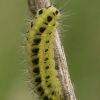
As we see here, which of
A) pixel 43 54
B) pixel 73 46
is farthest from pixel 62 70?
pixel 73 46

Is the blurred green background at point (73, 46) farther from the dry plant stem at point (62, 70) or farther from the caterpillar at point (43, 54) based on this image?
the dry plant stem at point (62, 70)

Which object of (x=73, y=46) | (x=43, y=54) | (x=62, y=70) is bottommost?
(x=62, y=70)

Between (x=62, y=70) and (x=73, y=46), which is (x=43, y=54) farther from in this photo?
(x=73, y=46)

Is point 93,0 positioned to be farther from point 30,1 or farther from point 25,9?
point 30,1

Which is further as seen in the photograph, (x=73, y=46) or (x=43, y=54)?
(x=73, y=46)

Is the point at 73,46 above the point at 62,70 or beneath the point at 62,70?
above

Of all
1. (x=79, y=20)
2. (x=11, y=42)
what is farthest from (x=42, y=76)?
(x=79, y=20)
